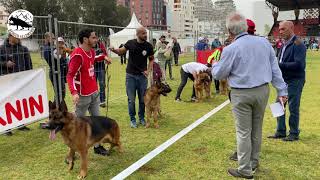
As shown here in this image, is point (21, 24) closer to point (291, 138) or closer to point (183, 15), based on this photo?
point (291, 138)

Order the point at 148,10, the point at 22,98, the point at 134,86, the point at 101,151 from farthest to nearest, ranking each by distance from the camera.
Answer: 1. the point at 148,10
2. the point at 134,86
3. the point at 22,98
4. the point at 101,151

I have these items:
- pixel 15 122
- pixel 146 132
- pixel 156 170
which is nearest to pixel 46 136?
pixel 15 122

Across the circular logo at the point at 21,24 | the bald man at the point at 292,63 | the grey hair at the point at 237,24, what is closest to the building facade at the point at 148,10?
the circular logo at the point at 21,24

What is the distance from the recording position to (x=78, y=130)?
471cm

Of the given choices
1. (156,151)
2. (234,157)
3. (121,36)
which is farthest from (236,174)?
(121,36)

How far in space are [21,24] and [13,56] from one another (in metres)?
0.79

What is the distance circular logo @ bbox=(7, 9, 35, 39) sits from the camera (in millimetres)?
6348

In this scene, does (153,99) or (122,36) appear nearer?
(153,99)

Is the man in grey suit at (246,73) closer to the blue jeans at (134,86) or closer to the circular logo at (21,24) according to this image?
the blue jeans at (134,86)

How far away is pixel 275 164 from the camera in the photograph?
202 inches

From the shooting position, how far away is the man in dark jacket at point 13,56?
6.85 m

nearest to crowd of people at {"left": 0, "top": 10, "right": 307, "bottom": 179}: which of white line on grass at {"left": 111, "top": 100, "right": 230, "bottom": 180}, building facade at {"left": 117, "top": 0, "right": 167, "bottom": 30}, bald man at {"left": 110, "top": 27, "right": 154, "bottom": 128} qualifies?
bald man at {"left": 110, "top": 27, "right": 154, "bottom": 128}

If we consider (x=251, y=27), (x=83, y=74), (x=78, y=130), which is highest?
(x=251, y=27)

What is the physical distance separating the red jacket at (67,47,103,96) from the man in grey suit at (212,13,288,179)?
1.96 meters
